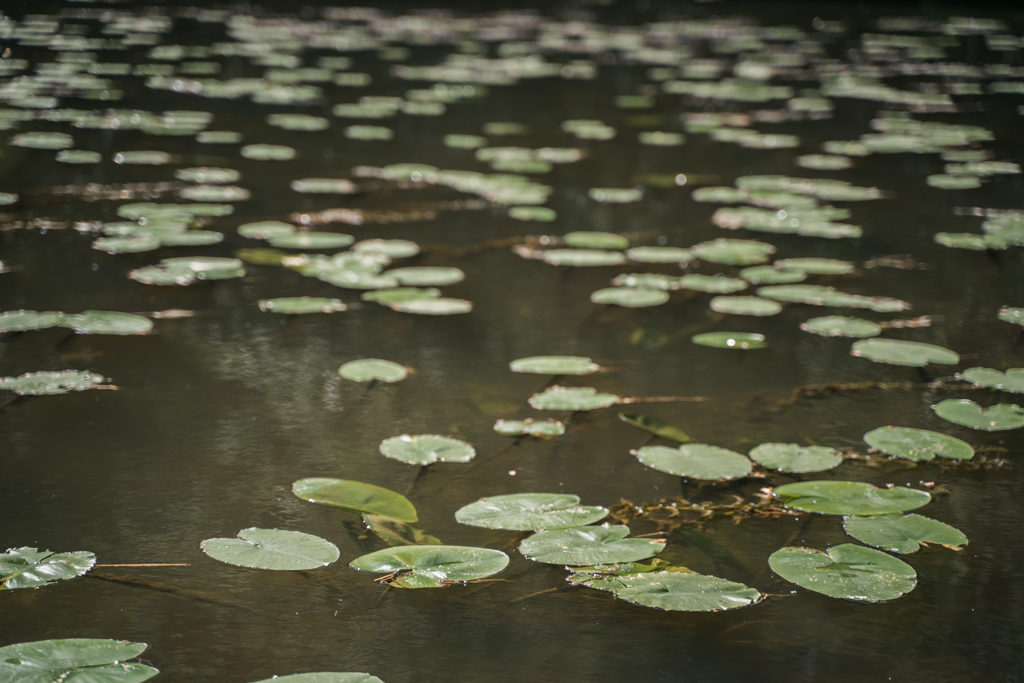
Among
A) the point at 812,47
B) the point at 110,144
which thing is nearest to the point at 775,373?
the point at 110,144

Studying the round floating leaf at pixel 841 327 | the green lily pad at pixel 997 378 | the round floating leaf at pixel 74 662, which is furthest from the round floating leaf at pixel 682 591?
the round floating leaf at pixel 841 327

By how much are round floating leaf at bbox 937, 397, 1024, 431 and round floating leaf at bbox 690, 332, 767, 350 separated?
16.0 inches

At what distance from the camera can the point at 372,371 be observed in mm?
1969

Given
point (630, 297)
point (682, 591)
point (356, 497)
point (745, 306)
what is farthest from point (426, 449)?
point (745, 306)

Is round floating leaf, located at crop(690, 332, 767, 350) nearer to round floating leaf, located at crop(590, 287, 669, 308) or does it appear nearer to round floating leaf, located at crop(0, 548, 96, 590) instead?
round floating leaf, located at crop(590, 287, 669, 308)

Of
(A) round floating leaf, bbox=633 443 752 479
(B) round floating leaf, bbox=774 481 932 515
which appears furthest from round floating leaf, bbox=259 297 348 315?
(B) round floating leaf, bbox=774 481 932 515

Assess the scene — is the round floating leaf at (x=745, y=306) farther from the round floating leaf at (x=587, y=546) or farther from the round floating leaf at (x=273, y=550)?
the round floating leaf at (x=273, y=550)

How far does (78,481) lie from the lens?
1.56 metres

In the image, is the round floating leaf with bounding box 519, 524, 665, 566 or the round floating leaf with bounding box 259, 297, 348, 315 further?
the round floating leaf with bounding box 259, 297, 348, 315

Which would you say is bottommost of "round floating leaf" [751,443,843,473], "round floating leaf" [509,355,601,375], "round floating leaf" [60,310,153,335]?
"round floating leaf" [751,443,843,473]

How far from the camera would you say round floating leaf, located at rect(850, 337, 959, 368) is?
6.75 feet

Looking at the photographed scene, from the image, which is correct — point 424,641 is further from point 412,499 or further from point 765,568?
point 765,568

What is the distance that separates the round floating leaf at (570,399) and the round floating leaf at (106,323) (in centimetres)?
81

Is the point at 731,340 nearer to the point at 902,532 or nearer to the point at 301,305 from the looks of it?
the point at 902,532
